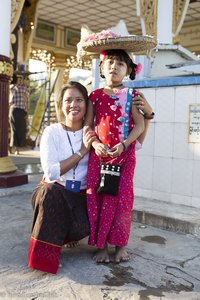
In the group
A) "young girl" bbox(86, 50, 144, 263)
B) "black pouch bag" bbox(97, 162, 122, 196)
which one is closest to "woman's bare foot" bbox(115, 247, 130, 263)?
"young girl" bbox(86, 50, 144, 263)

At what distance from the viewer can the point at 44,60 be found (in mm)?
15344

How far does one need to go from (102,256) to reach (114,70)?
3.95 feet

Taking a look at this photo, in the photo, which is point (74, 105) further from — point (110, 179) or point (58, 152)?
point (110, 179)

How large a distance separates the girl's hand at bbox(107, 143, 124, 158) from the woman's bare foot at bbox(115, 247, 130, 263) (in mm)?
639

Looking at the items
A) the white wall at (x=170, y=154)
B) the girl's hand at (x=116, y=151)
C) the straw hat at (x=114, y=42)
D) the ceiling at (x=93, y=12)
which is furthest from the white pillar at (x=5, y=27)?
the ceiling at (x=93, y=12)

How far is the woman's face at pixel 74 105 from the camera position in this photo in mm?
2320

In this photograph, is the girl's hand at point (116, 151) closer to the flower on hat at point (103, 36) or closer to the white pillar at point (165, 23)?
the flower on hat at point (103, 36)

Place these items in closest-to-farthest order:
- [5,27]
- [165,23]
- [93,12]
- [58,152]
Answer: [58,152], [5,27], [165,23], [93,12]

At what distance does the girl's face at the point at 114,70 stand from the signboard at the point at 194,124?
1305 millimetres

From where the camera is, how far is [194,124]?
346cm

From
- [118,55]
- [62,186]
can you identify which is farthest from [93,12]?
[62,186]

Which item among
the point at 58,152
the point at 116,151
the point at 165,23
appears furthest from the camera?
the point at 165,23

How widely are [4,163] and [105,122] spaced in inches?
99.2

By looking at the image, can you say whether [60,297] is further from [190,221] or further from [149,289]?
[190,221]
